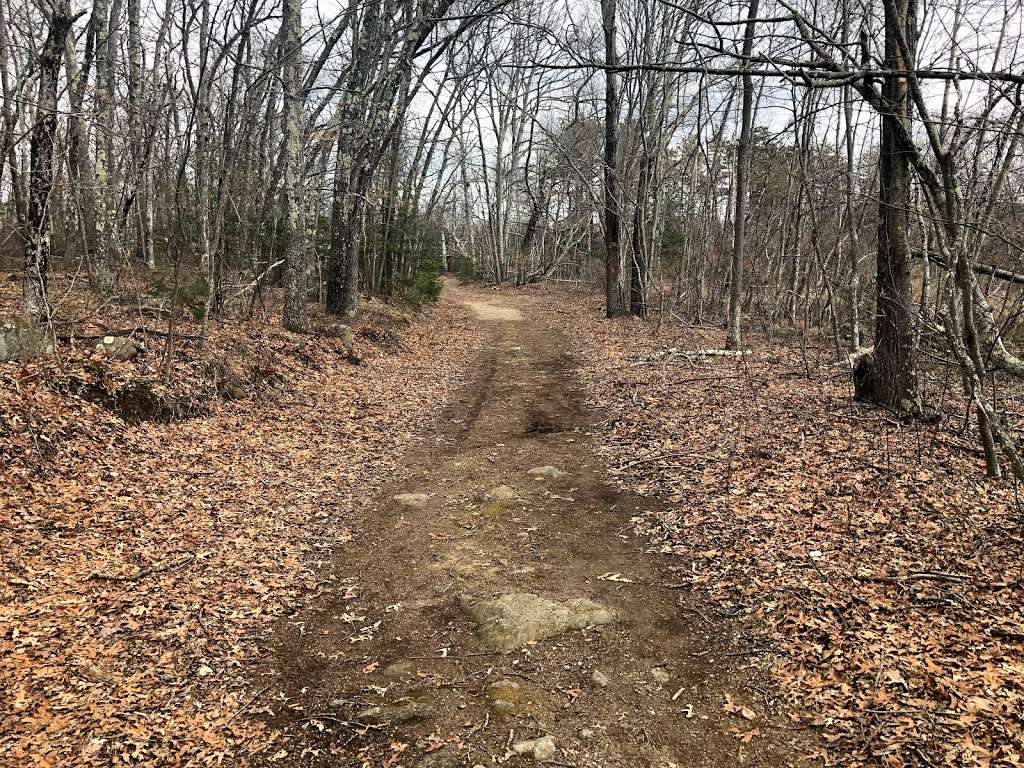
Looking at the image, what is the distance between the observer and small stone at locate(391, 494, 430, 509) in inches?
260

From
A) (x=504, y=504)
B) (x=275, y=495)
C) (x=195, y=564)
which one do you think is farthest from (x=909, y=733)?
(x=275, y=495)

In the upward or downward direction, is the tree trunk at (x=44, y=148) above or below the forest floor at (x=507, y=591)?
above

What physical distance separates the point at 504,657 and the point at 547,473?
342 centimetres

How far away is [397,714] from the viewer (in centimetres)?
355

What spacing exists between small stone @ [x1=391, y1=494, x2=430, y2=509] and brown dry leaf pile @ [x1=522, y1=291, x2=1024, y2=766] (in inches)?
90.6

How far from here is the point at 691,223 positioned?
78.6 feet

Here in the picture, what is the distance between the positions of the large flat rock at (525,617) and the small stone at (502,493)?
1932 mm

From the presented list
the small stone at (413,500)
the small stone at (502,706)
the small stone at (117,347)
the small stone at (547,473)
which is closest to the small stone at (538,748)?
the small stone at (502,706)

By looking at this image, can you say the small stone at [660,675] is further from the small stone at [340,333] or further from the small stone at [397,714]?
the small stone at [340,333]

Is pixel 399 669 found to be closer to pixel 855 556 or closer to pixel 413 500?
pixel 413 500

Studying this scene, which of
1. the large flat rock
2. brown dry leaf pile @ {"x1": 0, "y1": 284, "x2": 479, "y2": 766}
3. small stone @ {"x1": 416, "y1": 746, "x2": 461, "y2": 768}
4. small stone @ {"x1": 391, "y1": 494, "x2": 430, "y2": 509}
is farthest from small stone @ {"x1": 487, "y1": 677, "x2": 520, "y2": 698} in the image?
small stone @ {"x1": 391, "y1": 494, "x2": 430, "y2": 509}

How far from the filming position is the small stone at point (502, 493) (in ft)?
21.7

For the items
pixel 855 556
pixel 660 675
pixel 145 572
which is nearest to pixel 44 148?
pixel 145 572

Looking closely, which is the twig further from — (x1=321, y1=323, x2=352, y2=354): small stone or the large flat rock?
(x1=321, y1=323, x2=352, y2=354): small stone
